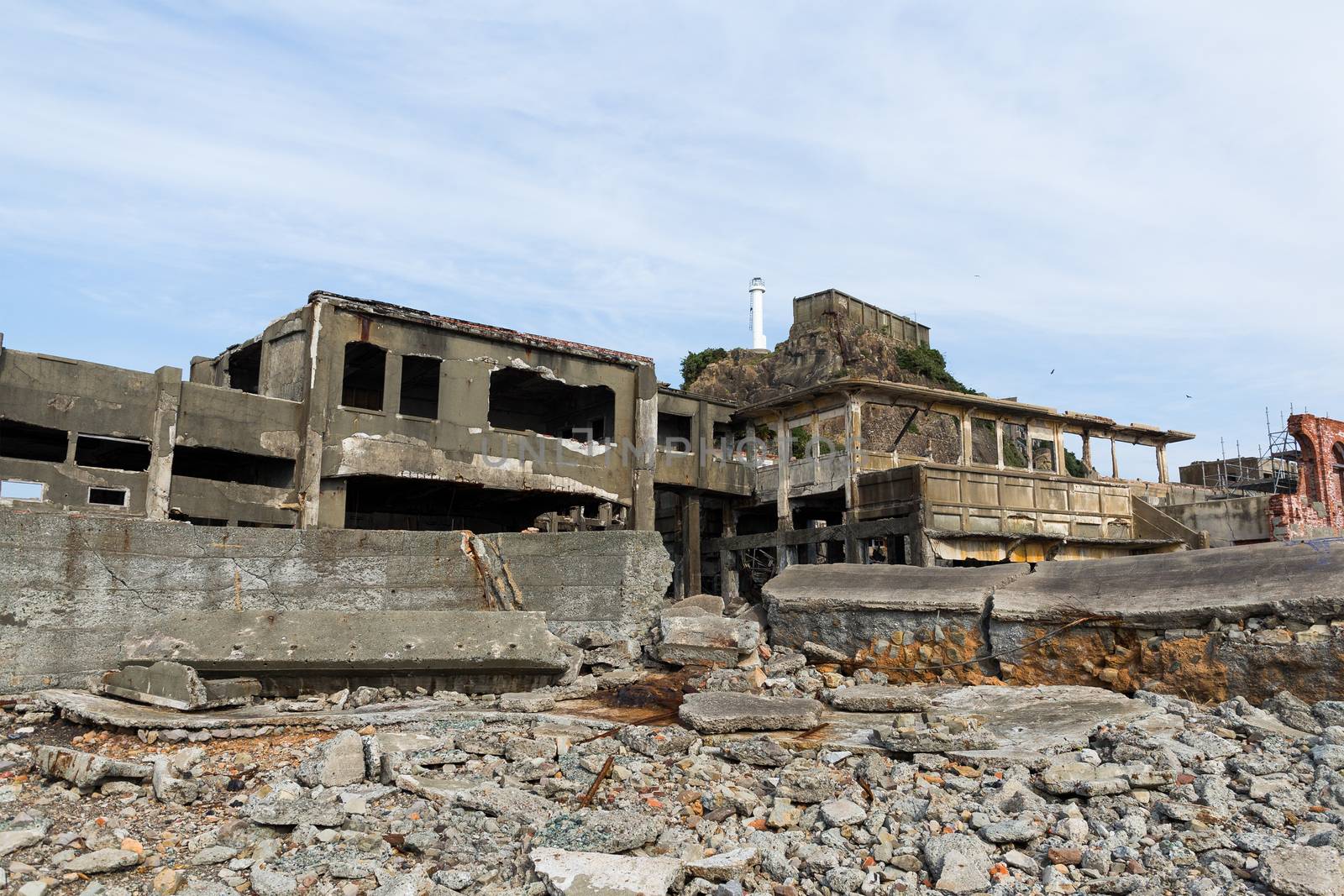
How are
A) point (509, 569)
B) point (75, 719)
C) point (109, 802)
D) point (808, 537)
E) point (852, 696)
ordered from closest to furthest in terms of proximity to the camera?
point (109, 802), point (75, 719), point (852, 696), point (509, 569), point (808, 537)

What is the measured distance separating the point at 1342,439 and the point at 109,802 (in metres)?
30.7

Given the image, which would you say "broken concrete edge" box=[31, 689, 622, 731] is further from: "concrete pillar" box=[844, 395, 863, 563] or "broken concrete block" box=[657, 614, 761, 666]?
"concrete pillar" box=[844, 395, 863, 563]

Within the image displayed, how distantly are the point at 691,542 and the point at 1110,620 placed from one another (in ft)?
53.1

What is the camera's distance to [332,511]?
59.7 feet

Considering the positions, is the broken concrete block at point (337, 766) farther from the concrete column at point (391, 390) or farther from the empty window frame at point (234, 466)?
the concrete column at point (391, 390)

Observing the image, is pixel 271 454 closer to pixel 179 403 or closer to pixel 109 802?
pixel 179 403

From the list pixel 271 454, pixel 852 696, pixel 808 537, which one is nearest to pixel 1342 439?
pixel 808 537

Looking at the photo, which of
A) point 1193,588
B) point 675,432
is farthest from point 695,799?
point 675,432

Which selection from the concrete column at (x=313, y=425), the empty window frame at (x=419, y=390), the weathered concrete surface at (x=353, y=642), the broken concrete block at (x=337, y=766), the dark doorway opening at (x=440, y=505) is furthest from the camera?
the empty window frame at (x=419, y=390)

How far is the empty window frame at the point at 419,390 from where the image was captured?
21016mm

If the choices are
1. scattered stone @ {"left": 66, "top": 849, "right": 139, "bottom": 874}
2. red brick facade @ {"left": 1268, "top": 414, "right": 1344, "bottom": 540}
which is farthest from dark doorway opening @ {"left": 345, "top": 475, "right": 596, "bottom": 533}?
red brick facade @ {"left": 1268, "top": 414, "right": 1344, "bottom": 540}

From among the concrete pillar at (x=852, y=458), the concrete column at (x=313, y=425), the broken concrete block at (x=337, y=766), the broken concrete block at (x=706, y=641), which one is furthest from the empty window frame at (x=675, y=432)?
the broken concrete block at (x=337, y=766)

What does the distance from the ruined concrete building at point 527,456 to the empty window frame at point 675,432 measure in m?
0.06

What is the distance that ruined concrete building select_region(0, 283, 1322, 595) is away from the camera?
1656 cm
